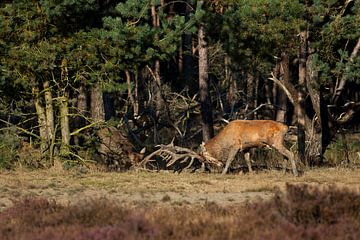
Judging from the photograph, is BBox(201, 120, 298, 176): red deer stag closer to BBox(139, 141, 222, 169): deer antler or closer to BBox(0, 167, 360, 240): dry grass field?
BBox(139, 141, 222, 169): deer antler

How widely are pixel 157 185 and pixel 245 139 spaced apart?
4491 mm

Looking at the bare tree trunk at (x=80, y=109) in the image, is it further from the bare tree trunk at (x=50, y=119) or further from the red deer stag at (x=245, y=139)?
the red deer stag at (x=245, y=139)

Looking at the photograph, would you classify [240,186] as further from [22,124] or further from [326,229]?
[22,124]

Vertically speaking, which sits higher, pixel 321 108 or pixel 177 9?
pixel 177 9

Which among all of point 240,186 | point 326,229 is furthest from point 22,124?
point 326,229

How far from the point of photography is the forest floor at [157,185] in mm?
16156

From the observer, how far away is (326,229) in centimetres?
1067

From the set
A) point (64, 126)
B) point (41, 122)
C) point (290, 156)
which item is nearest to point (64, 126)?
point (64, 126)

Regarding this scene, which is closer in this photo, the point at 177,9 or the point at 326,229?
the point at 326,229

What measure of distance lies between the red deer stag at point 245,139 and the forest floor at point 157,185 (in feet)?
2.48

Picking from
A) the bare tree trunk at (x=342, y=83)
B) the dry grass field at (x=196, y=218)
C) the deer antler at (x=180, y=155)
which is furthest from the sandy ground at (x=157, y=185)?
the bare tree trunk at (x=342, y=83)

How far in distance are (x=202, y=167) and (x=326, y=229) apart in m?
12.3

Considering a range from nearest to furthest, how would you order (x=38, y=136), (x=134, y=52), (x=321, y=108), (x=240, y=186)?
(x=240, y=186)
(x=134, y=52)
(x=38, y=136)
(x=321, y=108)

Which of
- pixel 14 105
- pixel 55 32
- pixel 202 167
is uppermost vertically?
pixel 55 32
